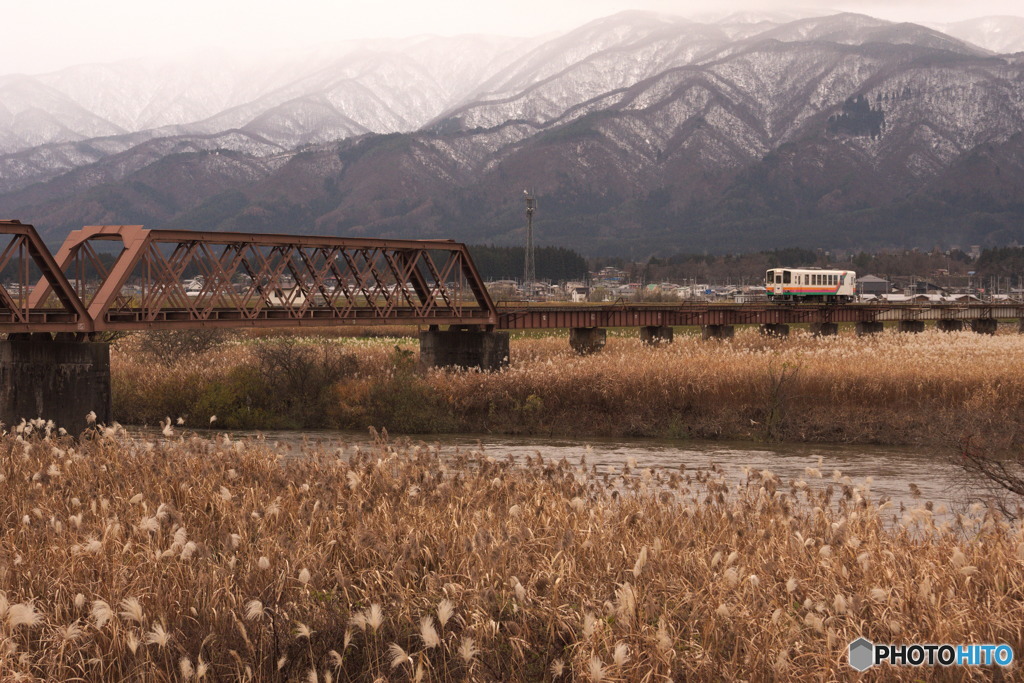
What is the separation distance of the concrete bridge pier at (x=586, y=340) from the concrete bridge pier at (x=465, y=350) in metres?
7.85

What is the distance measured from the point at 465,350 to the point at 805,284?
5441cm

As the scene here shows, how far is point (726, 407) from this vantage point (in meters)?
36.6

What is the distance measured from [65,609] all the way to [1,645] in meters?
1.23

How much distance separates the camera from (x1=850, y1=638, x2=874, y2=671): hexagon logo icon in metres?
9.71

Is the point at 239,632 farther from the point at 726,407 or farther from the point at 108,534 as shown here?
the point at 726,407

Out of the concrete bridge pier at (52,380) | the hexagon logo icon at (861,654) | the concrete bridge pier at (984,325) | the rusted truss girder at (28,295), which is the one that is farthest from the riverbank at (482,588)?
the concrete bridge pier at (984,325)

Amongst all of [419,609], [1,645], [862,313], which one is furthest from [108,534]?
[862,313]

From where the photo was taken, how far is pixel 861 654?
32.3 feet

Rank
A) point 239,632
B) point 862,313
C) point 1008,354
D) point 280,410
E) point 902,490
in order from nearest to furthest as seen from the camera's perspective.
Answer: point 239,632, point 902,490, point 280,410, point 1008,354, point 862,313

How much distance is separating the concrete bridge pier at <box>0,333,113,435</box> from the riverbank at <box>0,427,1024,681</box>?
18.8 metres

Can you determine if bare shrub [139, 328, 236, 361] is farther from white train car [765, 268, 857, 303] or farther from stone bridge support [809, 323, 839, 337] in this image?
white train car [765, 268, 857, 303]

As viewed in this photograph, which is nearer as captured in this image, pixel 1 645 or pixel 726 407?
pixel 1 645

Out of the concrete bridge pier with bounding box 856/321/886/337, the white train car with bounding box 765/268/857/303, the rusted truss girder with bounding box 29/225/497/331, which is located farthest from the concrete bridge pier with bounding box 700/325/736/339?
the white train car with bounding box 765/268/857/303

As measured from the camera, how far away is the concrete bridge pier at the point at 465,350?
153ft
